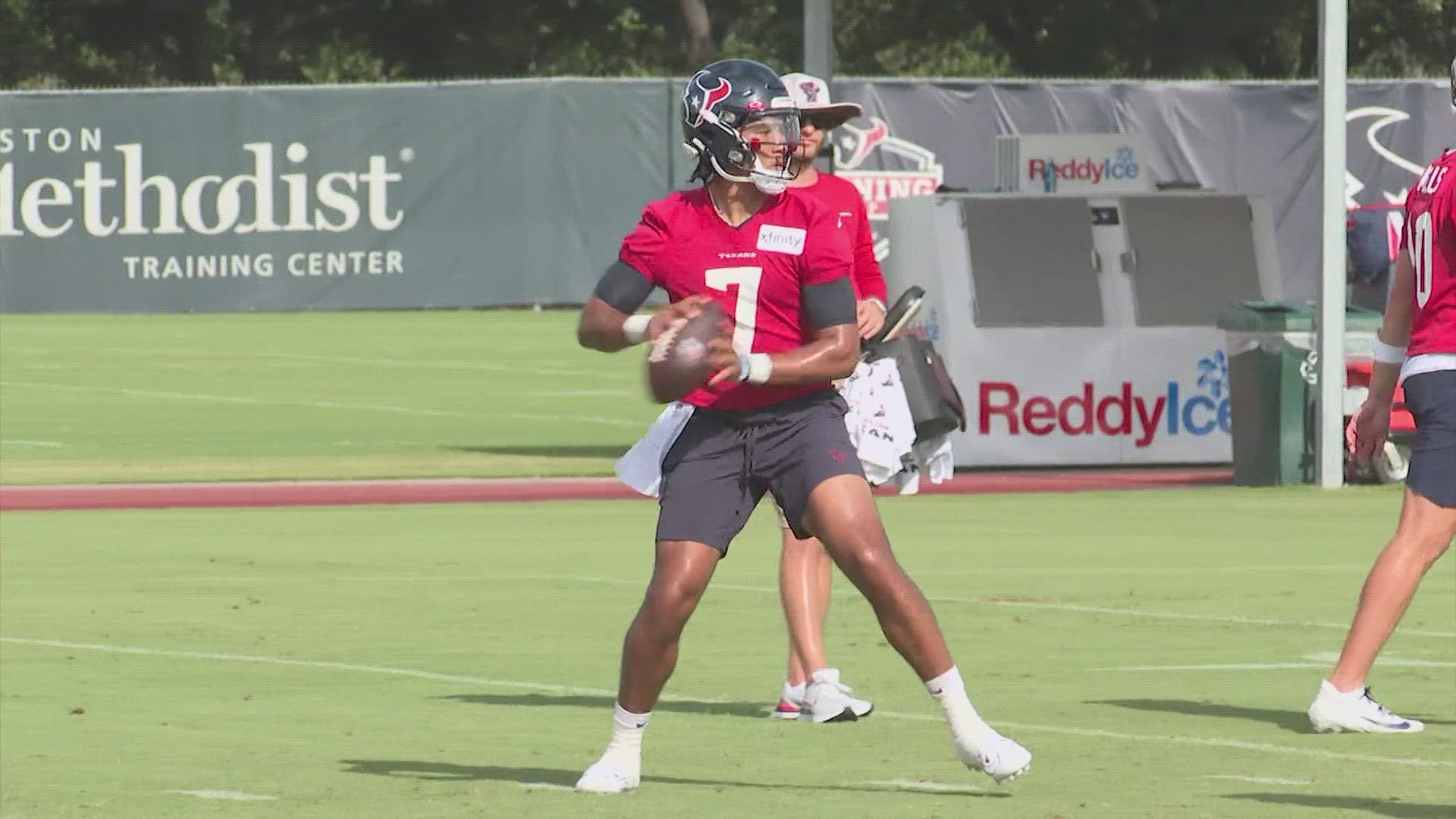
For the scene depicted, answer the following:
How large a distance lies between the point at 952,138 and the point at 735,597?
23.1 meters

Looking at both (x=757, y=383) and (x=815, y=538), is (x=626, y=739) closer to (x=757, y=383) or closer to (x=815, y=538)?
(x=757, y=383)

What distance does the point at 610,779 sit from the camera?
8.38 metres

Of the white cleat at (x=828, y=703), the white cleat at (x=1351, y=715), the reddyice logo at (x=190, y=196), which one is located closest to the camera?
the white cleat at (x=1351, y=715)

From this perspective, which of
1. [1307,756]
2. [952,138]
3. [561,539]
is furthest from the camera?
[952,138]

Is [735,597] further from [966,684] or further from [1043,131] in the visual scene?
[1043,131]

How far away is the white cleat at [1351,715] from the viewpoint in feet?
30.7

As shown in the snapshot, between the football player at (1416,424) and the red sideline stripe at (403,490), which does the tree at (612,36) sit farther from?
the football player at (1416,424)

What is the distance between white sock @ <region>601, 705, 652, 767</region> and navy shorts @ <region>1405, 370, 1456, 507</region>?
2.51 m

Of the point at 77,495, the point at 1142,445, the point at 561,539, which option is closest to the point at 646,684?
the point at 561,539

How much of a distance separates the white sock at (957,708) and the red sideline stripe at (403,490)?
9.46 m

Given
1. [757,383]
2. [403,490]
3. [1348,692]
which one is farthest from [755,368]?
[403,490]

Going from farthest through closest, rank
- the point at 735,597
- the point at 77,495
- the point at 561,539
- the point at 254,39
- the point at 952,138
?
the point at 254,39 → the point at 952,138 → the point at 77,495 → the point at 561,539 → the point at 735,597

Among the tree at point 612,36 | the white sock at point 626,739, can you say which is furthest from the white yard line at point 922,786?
the tree at point 612,36

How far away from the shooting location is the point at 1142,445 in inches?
789
